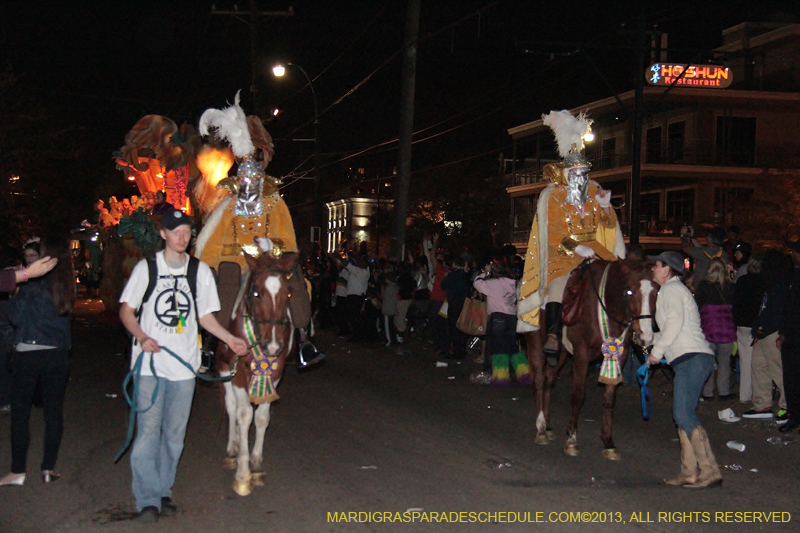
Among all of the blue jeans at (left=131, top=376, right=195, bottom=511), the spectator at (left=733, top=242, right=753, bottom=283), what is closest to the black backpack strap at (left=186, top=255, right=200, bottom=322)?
the blue jeans at (left=131, top=376, right=195, bottom=511)

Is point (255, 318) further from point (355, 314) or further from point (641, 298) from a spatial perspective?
point (355, 314)

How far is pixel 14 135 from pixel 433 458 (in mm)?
27195

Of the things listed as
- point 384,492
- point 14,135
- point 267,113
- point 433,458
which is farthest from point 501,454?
point 14,135

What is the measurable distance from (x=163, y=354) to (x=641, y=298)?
444 centimetres

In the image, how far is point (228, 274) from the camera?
759 centimetres

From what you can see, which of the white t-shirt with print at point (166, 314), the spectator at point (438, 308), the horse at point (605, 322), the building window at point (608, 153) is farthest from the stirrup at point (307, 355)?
the building window at point (608, 153)

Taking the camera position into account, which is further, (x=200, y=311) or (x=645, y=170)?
(x=645, y=170)

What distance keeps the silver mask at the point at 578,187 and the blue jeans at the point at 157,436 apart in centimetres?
517

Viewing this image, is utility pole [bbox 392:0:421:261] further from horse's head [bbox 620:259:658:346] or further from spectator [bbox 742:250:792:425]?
horse's head [bbox 620:259:658:346]

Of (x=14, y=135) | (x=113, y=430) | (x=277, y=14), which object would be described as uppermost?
(x=277, y=14)

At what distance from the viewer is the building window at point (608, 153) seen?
4147 centimetres

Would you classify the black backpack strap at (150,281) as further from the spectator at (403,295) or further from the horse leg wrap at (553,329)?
the spectator at (403,295)

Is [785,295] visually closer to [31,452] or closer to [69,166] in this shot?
[31,452]

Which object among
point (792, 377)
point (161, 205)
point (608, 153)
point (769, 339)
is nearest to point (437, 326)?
point (161, 205)
